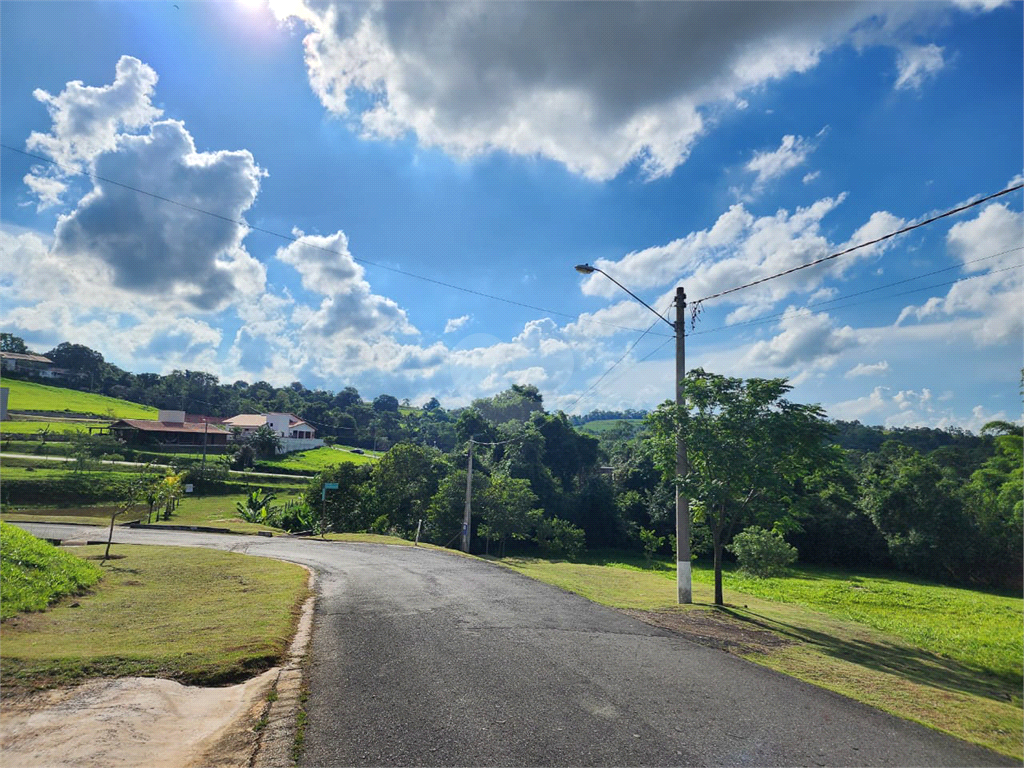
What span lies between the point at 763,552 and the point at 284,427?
8103cm

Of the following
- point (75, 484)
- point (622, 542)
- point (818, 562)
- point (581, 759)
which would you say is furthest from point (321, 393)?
point (581, 759)

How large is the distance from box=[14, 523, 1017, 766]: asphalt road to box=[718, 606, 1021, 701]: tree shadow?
2721mm

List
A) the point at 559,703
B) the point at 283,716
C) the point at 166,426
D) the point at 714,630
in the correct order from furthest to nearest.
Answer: the point at 166,426 < the point at 714,630 < the point at 559,703 < the point at 283,716

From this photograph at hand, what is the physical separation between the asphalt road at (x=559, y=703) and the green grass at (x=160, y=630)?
103cm

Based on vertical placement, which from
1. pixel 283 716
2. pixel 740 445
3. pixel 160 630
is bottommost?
pixel 160 630

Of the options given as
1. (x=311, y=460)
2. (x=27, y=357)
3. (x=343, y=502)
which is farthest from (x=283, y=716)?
(x=27, y=357)

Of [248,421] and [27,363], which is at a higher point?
[27,363]

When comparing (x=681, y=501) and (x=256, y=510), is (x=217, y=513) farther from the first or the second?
(x=681, y=501)

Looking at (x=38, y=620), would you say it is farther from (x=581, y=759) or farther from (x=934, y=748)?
(x=934, y=748)

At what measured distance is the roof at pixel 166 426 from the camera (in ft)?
208

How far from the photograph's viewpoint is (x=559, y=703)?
6.25 m

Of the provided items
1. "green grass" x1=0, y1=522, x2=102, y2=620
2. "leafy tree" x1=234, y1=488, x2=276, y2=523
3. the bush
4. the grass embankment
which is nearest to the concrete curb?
"green grass" x1=0, y1=522, x2=102, y2=620

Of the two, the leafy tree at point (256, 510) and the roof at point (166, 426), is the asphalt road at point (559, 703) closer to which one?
the leafy tree at point (256, 510)

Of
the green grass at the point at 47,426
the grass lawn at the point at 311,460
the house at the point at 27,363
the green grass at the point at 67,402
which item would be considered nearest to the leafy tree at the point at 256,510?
the grass lawn at the point at 311,460
